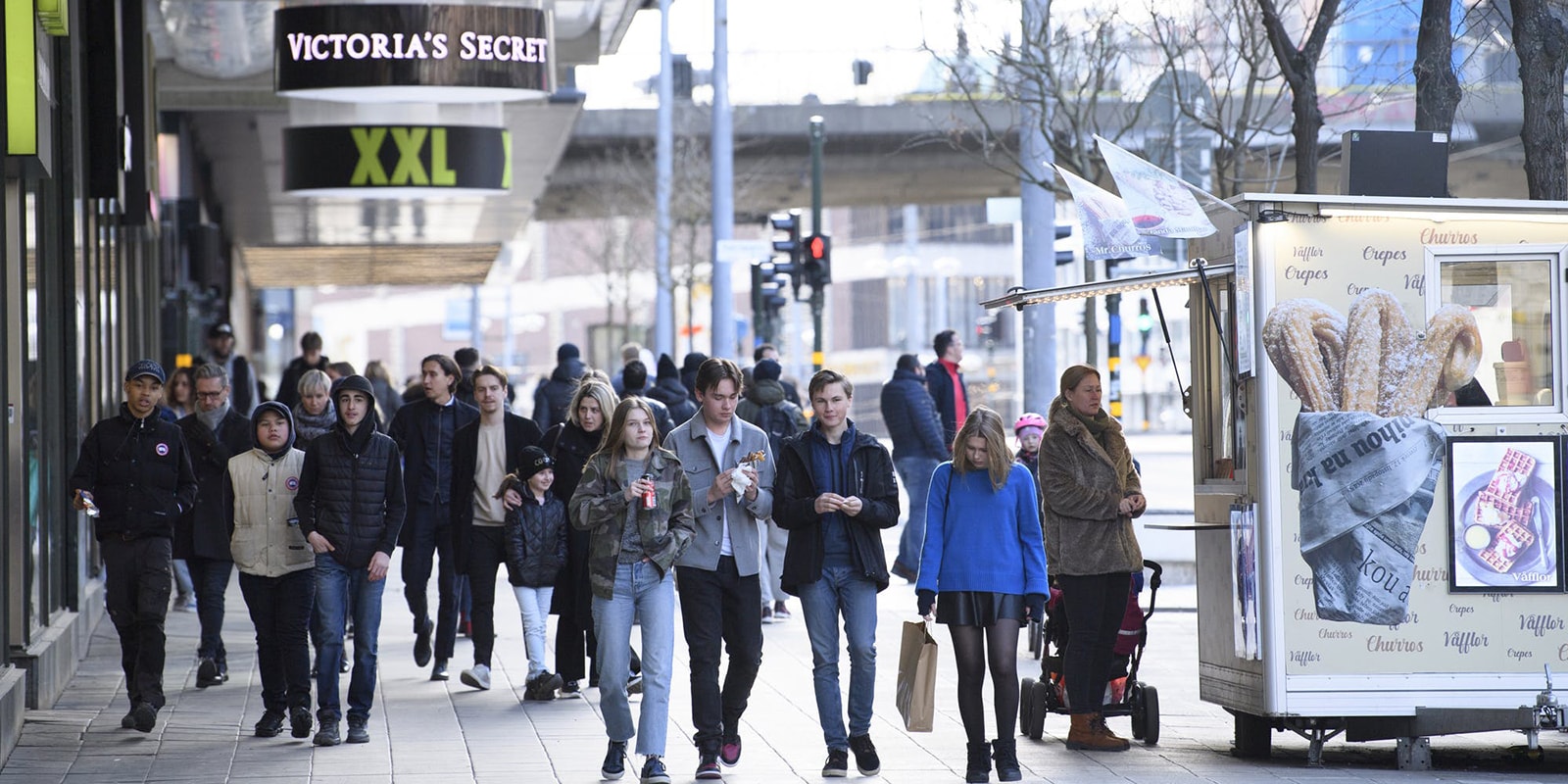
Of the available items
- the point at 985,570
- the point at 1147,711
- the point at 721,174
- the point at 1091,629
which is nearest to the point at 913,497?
the point at 1147,711

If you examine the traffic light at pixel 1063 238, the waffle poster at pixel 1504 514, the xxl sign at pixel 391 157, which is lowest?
the waffle poster at pixel 1504 514

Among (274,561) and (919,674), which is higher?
(274,561)

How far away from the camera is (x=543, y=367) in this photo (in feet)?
351

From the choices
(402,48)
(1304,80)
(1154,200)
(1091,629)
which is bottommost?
(1091,629)

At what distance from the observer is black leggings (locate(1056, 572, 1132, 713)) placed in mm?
9789

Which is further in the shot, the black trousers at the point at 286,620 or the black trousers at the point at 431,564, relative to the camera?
the black trousers at the point at 431,564

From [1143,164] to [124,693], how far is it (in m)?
6.13

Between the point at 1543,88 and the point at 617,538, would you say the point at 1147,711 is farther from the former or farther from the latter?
the point at 1543,88

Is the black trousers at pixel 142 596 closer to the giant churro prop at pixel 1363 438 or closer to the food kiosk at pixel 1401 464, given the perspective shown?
the food kiosk at pixel 1401 464

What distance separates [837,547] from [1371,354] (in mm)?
2401

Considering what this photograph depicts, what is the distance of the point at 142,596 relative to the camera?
10.2 meters

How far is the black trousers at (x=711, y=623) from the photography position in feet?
29.8

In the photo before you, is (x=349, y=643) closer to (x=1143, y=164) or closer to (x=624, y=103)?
(x=1143, y=164)

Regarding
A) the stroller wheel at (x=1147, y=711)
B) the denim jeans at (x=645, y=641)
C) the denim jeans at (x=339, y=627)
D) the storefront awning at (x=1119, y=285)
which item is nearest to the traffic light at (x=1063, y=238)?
the storefront awning at (x=1119, y=285)
